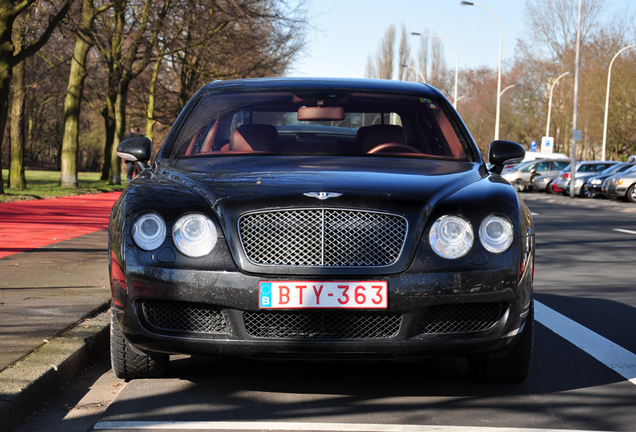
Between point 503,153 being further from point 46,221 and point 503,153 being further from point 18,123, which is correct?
point 18,123

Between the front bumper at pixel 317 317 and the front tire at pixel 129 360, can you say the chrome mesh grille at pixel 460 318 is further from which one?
the front tire at pixel 129 360

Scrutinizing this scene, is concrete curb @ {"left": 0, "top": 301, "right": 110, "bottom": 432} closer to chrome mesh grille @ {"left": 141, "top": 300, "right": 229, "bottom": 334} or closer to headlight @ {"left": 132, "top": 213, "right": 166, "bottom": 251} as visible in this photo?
chrome mesh grille @ {"left": 141, "top": 300, "right": 229, "bottom": 334}

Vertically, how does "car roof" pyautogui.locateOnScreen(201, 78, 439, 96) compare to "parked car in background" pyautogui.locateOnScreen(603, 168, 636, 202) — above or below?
above

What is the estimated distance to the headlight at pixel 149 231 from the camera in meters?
3.85

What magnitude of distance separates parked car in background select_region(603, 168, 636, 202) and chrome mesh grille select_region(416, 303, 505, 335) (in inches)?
1048

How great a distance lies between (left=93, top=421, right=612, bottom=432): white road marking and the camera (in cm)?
362

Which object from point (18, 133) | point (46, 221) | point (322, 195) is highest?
point (18, 133)

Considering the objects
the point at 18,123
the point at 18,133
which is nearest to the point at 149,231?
the point at 18,123

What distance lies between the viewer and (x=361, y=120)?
220 inches

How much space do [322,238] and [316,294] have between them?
25 centimetres

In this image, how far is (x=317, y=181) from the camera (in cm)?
398

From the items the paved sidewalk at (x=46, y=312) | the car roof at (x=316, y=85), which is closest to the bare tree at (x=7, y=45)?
the paved sidewalk at (x=46, y=312)

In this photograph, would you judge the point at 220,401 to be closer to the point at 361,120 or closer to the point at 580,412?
the point at 580,412

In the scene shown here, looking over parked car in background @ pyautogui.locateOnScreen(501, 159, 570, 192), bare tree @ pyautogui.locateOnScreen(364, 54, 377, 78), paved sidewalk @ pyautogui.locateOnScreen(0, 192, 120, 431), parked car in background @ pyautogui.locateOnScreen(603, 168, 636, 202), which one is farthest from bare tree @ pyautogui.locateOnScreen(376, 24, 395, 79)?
paved sidewalk @ pyautogui.locateOnScreen(0, 192, 120, 431)
